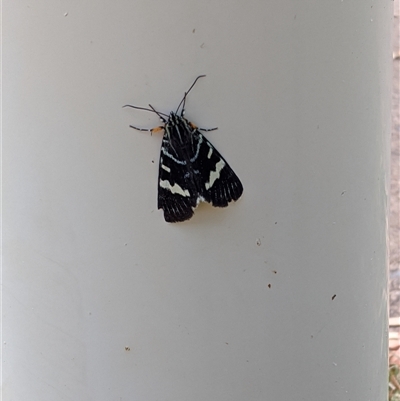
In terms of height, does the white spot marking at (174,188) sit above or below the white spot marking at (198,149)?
below

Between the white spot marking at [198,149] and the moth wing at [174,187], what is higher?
the white spot marking at [198,149]
